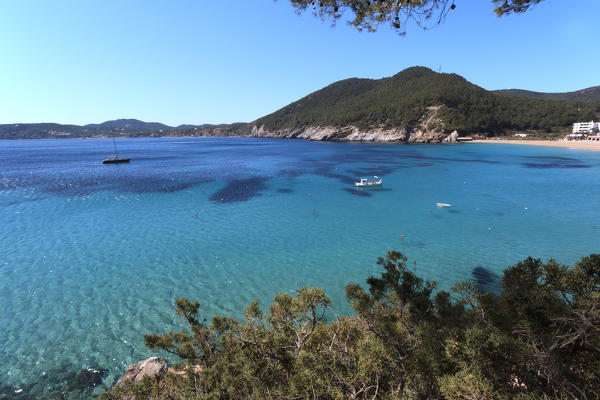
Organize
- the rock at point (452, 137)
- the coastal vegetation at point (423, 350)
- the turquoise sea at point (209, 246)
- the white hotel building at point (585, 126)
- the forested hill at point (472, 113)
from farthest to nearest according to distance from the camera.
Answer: the forested hill at point (472, 113) < the rock at point (452, 137) < the white hotel building at point (585, 126) < the turquoise sea at point (209, 246) < the coastal vegetation at point (423, 350)

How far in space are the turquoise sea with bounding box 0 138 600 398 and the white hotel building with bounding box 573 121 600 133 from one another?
96876mm

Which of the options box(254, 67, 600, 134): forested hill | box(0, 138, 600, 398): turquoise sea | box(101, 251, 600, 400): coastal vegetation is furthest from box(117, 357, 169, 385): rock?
box(254, 67, 600, 134): forested hill

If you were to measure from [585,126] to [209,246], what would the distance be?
5656 inches

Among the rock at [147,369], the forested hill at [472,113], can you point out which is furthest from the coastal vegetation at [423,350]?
the forested hill at [472,113]

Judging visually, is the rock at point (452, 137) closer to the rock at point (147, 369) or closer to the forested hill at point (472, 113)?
the forested hill at point (472, 113)

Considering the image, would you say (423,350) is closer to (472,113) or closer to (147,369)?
(147,369)

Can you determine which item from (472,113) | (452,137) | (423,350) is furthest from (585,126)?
(423,350)

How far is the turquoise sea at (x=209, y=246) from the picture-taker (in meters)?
9.98

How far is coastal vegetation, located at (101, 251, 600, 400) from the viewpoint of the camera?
3.44m

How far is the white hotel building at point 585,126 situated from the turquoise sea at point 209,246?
96876mm

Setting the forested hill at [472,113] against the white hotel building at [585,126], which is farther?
the forested hill at [472,113]

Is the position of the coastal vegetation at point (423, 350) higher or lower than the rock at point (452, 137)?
lower

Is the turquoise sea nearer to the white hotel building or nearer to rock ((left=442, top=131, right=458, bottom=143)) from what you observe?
rock ((left=442, top=131, right=458, bottom=143))

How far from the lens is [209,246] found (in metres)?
17.0
